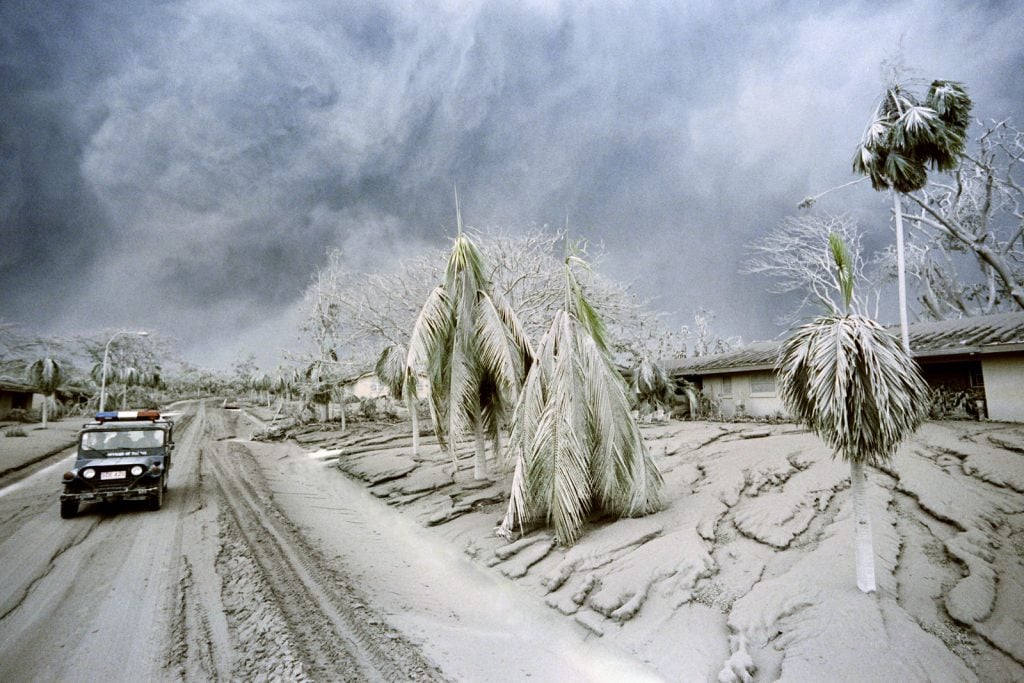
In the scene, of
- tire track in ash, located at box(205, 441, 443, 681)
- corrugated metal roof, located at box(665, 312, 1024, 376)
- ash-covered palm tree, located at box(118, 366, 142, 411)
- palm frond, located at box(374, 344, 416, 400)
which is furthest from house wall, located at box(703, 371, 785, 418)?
ash-covered palm tree, located at box(118, 366, 142, 411)

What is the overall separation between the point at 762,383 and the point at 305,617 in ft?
71.2

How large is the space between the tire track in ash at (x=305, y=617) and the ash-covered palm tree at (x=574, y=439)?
2.86 metres

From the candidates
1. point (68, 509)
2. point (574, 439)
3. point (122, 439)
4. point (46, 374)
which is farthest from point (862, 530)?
point (46, 374)

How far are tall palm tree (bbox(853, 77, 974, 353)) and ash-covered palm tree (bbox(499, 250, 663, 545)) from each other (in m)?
10.5

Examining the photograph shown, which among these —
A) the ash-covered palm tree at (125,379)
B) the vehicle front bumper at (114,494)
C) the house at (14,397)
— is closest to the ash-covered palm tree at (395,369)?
the vehicle front bumper at (114,494)

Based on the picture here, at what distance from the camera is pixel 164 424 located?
11562mm

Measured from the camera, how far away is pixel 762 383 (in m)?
22.1

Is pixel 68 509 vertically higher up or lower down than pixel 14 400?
lower down

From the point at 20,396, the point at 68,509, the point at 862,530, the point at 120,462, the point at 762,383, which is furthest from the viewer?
the point at 20,396

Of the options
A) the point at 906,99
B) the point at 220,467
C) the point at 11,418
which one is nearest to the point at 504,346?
the point at 220,467

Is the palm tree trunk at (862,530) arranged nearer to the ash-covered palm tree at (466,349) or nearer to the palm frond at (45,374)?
the ash-covered palm tree at (466,349)

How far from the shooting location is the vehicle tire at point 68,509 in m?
9.73

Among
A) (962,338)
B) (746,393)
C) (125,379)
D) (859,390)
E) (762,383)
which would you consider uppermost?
(125,379)

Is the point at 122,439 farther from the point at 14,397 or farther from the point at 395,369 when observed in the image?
the point at 14,397
